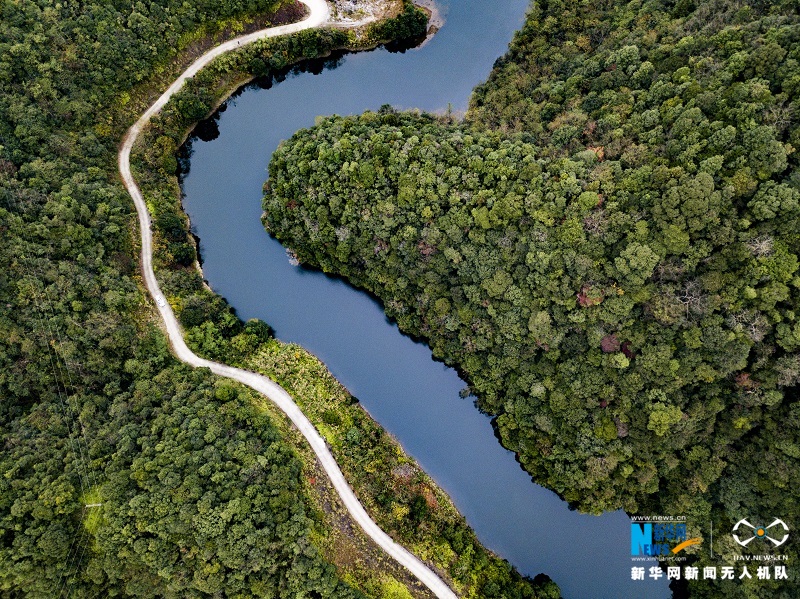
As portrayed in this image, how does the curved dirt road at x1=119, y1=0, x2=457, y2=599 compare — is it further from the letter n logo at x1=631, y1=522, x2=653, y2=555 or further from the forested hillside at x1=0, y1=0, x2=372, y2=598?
the letter n logo at x1=631, y1=522, x2=653, y2=555

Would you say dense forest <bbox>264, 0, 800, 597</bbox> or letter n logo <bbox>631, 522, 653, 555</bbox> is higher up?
dense forest <bbox>264, 0, 800, 597</bbox>

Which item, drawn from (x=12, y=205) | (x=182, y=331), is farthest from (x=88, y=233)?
(x=182, y=331)

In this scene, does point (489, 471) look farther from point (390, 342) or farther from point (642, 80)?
point (642, 80)

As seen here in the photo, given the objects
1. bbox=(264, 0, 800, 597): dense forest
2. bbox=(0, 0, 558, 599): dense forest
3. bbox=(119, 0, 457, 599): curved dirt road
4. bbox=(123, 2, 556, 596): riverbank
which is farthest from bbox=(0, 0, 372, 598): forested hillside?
bbox=(264, 0, 800, 597): dense forest

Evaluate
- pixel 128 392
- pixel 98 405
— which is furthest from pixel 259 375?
pixel 98 405

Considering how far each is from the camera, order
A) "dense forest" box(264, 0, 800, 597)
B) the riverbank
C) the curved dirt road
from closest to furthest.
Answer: "dense forest" box(264, 0, 800, 597) < the curved dirt road < the riverbank

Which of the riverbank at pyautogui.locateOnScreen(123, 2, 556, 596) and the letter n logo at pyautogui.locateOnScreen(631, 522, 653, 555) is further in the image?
the riverbank at pyautogui.locateOnScreen(123, 2, 556, 596)

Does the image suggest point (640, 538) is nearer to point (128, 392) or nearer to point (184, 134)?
point (128, 392)
